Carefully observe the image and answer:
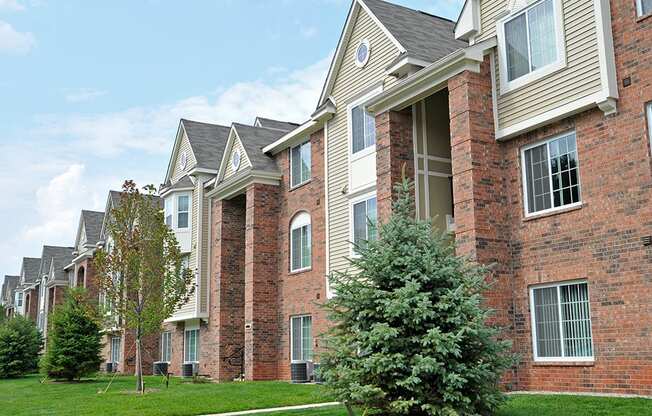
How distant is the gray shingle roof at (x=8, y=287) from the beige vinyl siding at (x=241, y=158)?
214ft

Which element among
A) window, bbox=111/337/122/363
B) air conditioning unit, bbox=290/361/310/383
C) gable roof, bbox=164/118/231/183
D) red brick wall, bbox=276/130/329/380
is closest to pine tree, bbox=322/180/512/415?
red brick wall, bbox=276/130/329/380

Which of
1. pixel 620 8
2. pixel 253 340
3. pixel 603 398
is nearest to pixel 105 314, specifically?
pixel 253 340

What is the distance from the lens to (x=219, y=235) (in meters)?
30.0

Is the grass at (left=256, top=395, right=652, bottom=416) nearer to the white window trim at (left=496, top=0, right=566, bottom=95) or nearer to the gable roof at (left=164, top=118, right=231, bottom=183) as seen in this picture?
the white window trim at (left=496, top=0, right=566, bottom=95)

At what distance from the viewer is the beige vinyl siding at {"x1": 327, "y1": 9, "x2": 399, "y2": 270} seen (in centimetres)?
2103

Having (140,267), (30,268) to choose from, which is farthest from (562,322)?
(30,268)

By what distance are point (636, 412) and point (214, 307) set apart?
2119 centimetres

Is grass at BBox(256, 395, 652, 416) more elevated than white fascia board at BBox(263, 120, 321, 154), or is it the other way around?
white fascia board at BBox(263, 120, 321, 154)

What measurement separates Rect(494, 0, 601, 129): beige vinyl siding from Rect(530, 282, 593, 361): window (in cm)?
393

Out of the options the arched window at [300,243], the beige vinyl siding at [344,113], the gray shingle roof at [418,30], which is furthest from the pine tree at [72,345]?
the gray shingle roof at [418,30]

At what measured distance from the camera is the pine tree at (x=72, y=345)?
30.0 m

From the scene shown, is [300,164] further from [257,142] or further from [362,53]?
[362,53]

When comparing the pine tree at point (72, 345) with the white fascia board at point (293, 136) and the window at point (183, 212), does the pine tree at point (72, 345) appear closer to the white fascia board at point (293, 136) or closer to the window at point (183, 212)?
the window at point (183, 212)

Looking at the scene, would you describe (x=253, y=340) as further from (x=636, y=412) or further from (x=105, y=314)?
(x=636, y=412)
